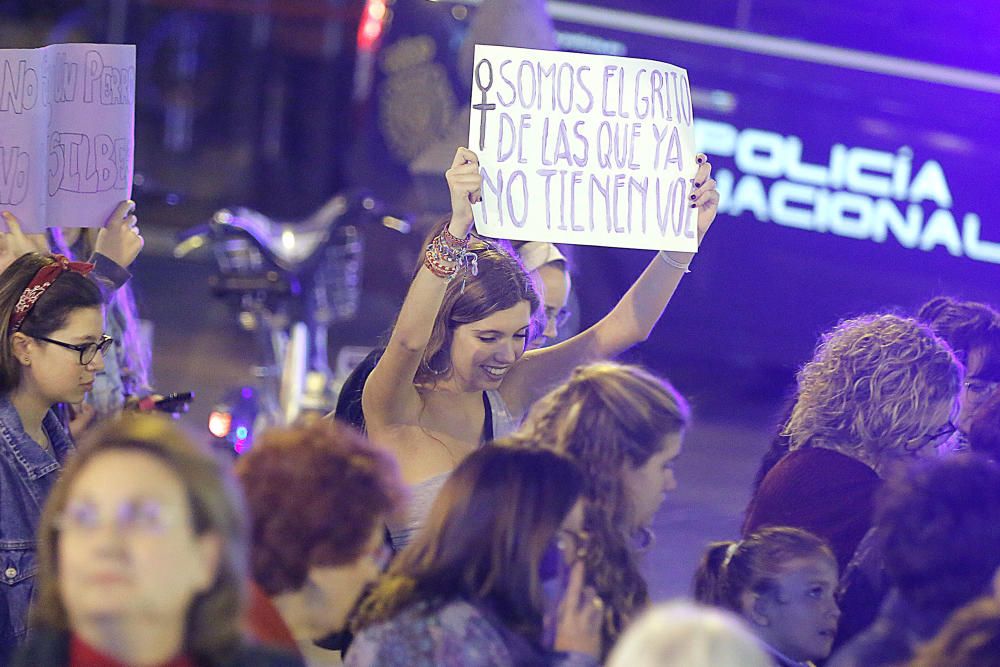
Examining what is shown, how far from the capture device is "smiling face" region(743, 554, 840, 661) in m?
3.29

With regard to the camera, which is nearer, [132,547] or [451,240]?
[132,547]

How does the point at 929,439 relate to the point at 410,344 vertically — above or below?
below

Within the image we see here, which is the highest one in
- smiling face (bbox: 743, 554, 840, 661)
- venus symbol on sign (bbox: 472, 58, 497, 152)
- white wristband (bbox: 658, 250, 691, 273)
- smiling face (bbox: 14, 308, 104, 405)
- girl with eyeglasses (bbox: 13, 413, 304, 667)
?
venus symbol on sign (bbox: 472, 58, 497, 152)

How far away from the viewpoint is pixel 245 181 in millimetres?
14859

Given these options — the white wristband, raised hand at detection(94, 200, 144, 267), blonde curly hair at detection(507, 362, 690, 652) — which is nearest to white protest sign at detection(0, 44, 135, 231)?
raised hand at detection(94, 200, 144, 267)

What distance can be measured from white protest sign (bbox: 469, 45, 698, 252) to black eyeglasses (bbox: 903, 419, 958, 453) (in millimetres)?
765

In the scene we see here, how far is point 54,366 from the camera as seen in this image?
11.7 feet

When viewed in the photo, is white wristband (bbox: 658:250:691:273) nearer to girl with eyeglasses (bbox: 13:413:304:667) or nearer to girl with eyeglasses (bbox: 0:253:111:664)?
girl with eyeglasses (bbox: 0:253:111:664)

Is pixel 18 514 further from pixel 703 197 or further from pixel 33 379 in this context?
pixel 703 197

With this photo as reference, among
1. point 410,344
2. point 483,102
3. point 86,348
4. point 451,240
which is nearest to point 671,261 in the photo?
point 483,102

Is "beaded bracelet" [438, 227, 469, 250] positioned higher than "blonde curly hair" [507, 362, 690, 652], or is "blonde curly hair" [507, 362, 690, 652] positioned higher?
"beaded bracelet" [438, 227, 469, 250]

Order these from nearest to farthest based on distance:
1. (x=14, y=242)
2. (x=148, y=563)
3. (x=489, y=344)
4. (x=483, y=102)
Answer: (x=148, y=563), (x=489, y=344), (x=483, y=102), (x=14, y=242)

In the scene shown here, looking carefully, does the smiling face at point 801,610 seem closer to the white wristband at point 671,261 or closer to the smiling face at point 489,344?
the smiling face at point 489,344

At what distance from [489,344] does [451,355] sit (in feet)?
0.37
